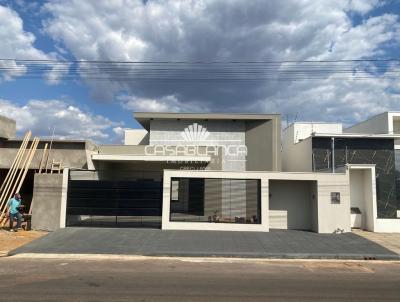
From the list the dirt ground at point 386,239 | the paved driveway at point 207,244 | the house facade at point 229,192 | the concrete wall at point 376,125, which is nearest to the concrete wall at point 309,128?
the concrete wall at point 376,125

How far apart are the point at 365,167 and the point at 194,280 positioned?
1449cm

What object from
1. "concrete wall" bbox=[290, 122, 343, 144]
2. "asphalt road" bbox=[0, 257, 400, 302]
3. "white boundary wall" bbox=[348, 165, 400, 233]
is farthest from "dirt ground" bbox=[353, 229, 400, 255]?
"concrete wall" bbox=[290, 122, 343, 144]

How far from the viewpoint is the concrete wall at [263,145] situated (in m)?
27.1

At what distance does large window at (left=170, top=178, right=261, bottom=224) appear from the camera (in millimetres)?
19797

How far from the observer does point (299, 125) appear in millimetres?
32969

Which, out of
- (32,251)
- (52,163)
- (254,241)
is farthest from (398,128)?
(32,251)

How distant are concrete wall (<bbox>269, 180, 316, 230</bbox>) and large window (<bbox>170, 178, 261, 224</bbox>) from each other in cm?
132

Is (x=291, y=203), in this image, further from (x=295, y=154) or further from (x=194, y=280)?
(x=194, y=280)

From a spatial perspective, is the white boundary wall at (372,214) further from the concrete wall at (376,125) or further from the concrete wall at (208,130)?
the concrete wall at (208,130)

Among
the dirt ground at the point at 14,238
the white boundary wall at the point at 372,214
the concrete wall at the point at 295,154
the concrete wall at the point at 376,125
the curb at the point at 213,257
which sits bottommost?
the curb at the point at 213,257

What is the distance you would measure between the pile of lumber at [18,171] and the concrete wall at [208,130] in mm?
8643

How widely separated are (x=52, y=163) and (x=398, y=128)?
80.2 ft

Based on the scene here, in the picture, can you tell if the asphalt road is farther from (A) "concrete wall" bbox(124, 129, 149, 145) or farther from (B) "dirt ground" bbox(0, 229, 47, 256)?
(A) "concrete wall" bbox(124, 129, 149, 145)

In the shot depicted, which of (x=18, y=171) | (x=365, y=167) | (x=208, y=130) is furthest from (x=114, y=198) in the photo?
(x=365, y=167)
